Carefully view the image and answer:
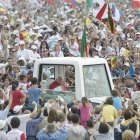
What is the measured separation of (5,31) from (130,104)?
40.4ft

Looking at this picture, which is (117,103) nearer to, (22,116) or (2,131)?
(22,116)

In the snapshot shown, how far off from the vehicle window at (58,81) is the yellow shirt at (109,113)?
1086 mm

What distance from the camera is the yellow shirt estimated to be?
13383 mm

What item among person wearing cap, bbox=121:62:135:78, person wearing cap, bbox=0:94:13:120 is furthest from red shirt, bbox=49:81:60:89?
person wearing cap, bbox=121:62:135:78

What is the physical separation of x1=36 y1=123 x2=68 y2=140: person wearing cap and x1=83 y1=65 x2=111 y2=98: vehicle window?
2525 mm

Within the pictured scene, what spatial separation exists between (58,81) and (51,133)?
308cm

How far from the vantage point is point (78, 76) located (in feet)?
46.1

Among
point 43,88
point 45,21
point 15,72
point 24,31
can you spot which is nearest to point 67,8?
point 45,21

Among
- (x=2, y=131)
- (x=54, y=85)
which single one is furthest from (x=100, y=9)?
(x=2, y=131)

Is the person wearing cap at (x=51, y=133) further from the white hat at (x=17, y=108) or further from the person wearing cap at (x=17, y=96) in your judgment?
the person wearing cap at (x=17, y=96)

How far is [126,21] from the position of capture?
112 feet

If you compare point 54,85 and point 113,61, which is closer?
point 54,85

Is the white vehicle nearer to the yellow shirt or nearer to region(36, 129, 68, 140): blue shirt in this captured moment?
the yellow shirt

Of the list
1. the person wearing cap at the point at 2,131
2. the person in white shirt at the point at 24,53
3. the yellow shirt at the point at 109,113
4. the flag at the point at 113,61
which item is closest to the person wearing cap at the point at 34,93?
the yellow shirt at the point at 109,113
